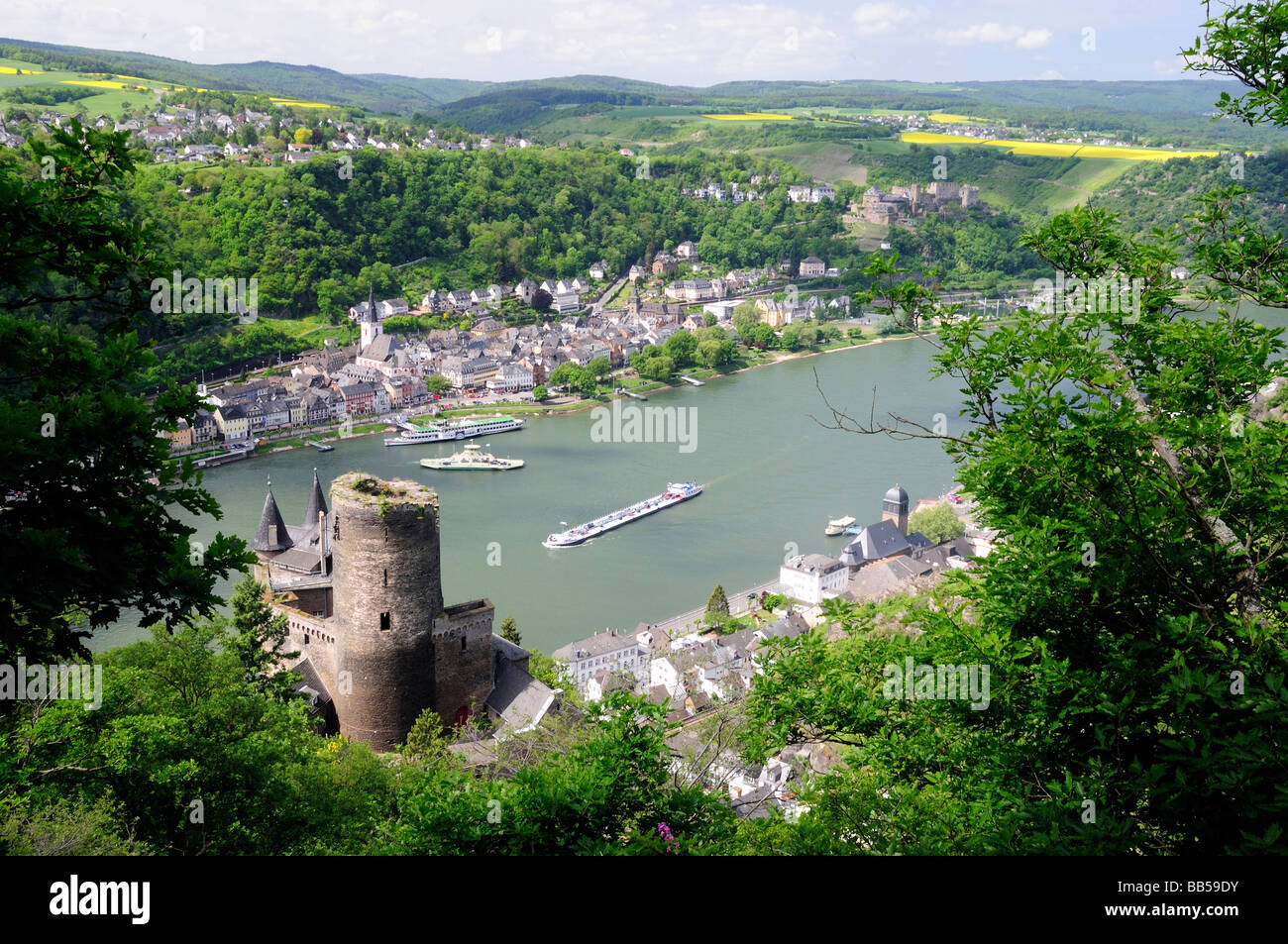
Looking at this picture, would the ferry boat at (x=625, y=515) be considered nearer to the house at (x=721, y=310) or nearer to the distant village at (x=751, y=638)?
the distant village at (x=751, y=638)

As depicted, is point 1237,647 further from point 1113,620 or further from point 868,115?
point 868,115

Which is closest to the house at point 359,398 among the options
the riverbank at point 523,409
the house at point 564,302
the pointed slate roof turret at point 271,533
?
the riverbank at point 523,409

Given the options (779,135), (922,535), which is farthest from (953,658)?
(779,135)

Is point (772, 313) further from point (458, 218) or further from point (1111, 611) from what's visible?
point (1111, 611)

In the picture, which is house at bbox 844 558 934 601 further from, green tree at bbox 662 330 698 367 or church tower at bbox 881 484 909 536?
green tree at bbox 662 330 698 367

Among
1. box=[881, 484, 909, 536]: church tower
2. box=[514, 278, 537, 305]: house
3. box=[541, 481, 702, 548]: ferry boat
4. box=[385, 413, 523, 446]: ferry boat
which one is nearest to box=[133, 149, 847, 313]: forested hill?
box=[514, 278, 537, 305]: house

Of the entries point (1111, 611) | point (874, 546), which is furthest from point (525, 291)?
point (1111, 611)
